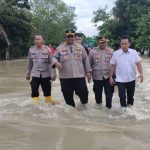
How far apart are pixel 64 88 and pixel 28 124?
5.02 feet

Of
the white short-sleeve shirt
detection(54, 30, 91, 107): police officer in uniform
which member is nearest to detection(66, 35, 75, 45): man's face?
detection(54, 30, 91, 107): police officer in uniform

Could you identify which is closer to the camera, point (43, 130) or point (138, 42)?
point (43, 130)

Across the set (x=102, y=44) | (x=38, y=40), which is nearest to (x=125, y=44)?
(x=102, y=44)

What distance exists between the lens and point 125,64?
8.48m

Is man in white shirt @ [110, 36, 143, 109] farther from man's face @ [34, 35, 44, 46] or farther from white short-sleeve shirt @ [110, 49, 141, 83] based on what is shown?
man's face @ [34, 35, 44, 46]

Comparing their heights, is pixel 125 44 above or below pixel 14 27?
below

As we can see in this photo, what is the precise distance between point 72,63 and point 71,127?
5.46 feet

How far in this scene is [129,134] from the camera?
22.1 feet

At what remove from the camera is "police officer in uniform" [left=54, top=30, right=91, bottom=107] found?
8.58m

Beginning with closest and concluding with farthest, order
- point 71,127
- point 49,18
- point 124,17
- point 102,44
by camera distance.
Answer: point 71,127
point 102,44
point 124,17
point 49,18

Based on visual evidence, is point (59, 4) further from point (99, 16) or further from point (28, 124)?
point (28, 124)

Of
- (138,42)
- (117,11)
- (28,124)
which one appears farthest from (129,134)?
(117,11)

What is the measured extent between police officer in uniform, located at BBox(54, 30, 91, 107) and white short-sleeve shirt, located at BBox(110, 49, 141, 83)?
608 millimetres

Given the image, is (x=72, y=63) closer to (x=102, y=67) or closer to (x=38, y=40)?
(x=102, y=67)
